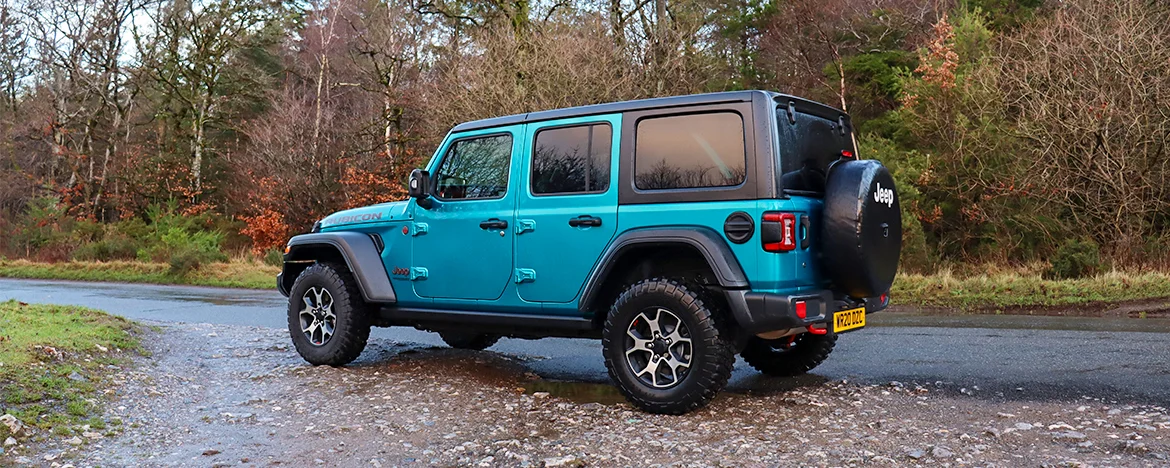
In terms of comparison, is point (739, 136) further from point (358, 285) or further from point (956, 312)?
point (956, 312)

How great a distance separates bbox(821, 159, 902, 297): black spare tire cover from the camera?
5.49 metres

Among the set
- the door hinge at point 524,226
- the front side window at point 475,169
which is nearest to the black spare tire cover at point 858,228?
the door hinge at point 524,226

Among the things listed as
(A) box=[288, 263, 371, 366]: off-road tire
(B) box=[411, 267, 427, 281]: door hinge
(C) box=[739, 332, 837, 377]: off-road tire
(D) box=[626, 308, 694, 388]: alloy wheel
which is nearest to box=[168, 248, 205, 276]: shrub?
(A) box=[288, 263, 371, 366]: off-road tire

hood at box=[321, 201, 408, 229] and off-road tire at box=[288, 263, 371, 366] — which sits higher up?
hood at box=[321, 201, 408, 229]

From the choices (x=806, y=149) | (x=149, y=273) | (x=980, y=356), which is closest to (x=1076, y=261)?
(x=980, y=356)

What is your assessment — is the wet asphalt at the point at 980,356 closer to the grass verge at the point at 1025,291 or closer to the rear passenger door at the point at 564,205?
the rear passenger door at the point at 564,205

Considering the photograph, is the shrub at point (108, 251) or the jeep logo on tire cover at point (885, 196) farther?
the shrub at point (108, 251)

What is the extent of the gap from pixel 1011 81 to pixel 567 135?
1258 centimetres

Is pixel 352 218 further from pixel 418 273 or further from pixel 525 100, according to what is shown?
pixel 525 100

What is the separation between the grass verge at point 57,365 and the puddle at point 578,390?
9.30 feet

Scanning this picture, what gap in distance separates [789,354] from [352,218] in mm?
3739

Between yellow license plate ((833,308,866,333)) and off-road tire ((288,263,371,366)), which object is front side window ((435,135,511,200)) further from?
yellow license plate ((833,308,866,333))

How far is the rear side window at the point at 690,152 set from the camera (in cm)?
561

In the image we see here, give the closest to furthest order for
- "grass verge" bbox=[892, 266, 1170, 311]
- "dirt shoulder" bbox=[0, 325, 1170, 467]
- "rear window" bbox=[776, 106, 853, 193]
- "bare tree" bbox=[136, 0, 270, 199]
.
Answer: "dirt shoulder" bbox=[0, 325, 1170, 467], "rear window" bbox=[776, 106, 853, 193], "grass verge" bbox=[892, 266, 1170, 311], "bare tree" bbox=[136, 0, 270, 199]
